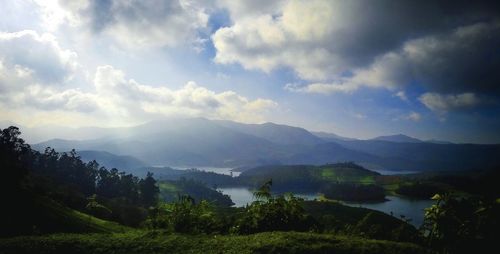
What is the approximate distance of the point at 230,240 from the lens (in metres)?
14.8

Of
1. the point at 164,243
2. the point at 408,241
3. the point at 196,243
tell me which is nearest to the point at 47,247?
the point at 164,243

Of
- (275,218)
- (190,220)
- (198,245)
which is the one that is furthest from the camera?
(275,218)

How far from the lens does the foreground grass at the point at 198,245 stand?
13.5 metres

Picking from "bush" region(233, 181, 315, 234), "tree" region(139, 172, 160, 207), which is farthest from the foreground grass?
"tree" region(139, 172, 160, 207)

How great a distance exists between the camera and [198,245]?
14344 mm

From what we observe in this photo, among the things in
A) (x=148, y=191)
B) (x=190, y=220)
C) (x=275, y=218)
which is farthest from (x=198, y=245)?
(x=148, y=191)

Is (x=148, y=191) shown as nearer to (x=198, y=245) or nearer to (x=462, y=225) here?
(x=198, y=245)

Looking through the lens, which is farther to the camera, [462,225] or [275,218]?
[275,218]

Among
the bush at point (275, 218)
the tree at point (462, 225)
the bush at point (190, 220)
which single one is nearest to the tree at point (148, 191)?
the bush at point (190, 220)

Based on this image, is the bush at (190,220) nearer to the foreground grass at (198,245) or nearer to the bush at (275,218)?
the bush at (275,218)

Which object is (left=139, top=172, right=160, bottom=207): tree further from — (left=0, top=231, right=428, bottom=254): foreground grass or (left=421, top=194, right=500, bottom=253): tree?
(left=421, top=194, right=500, bottom=253): tree

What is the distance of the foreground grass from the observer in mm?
13539

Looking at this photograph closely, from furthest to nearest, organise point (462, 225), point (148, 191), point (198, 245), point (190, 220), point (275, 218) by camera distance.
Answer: point (148, 191) → point (275, 218) → point (190, 220) → point (462, 225) → point (198, 245)

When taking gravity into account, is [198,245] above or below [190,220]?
below
